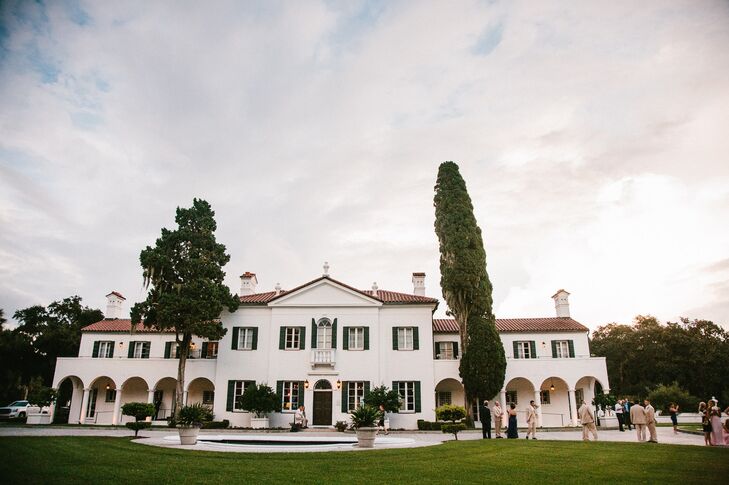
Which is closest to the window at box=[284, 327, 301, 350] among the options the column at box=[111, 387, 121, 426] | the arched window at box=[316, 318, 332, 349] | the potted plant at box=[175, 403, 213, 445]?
→ the arched window at box=[316, 318, 332, 349]

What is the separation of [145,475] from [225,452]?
5.02 m

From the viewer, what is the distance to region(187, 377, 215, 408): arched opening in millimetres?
32594

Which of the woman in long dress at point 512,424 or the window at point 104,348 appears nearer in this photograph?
the woman in long dress at point 512,424

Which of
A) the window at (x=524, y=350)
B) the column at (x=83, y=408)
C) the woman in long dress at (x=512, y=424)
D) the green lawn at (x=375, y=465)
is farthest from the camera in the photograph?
the window at (x=524, y=350)

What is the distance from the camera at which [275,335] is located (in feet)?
102

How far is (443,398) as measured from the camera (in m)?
32.3

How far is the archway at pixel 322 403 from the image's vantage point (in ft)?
96.3

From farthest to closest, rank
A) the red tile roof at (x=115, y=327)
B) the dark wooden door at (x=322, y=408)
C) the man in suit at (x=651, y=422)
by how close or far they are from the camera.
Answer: the red tile roof at (x=115, y=327), the dark wooden door at (x=322, y=408), the man in suit at (x=651, y=422)

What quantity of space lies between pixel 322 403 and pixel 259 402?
13.1ft

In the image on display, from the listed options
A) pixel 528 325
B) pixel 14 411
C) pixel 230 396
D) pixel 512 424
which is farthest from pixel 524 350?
pixel 14 411

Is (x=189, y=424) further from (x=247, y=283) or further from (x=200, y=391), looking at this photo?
(x=247, y=283)

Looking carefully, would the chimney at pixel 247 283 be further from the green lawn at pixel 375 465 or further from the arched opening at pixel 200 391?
the green lawn at pixel 375 465

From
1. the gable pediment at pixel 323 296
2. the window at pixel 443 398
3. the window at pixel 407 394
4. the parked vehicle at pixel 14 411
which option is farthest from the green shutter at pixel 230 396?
the parked vehicle at pixel 14 411

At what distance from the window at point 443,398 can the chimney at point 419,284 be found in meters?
6.82
